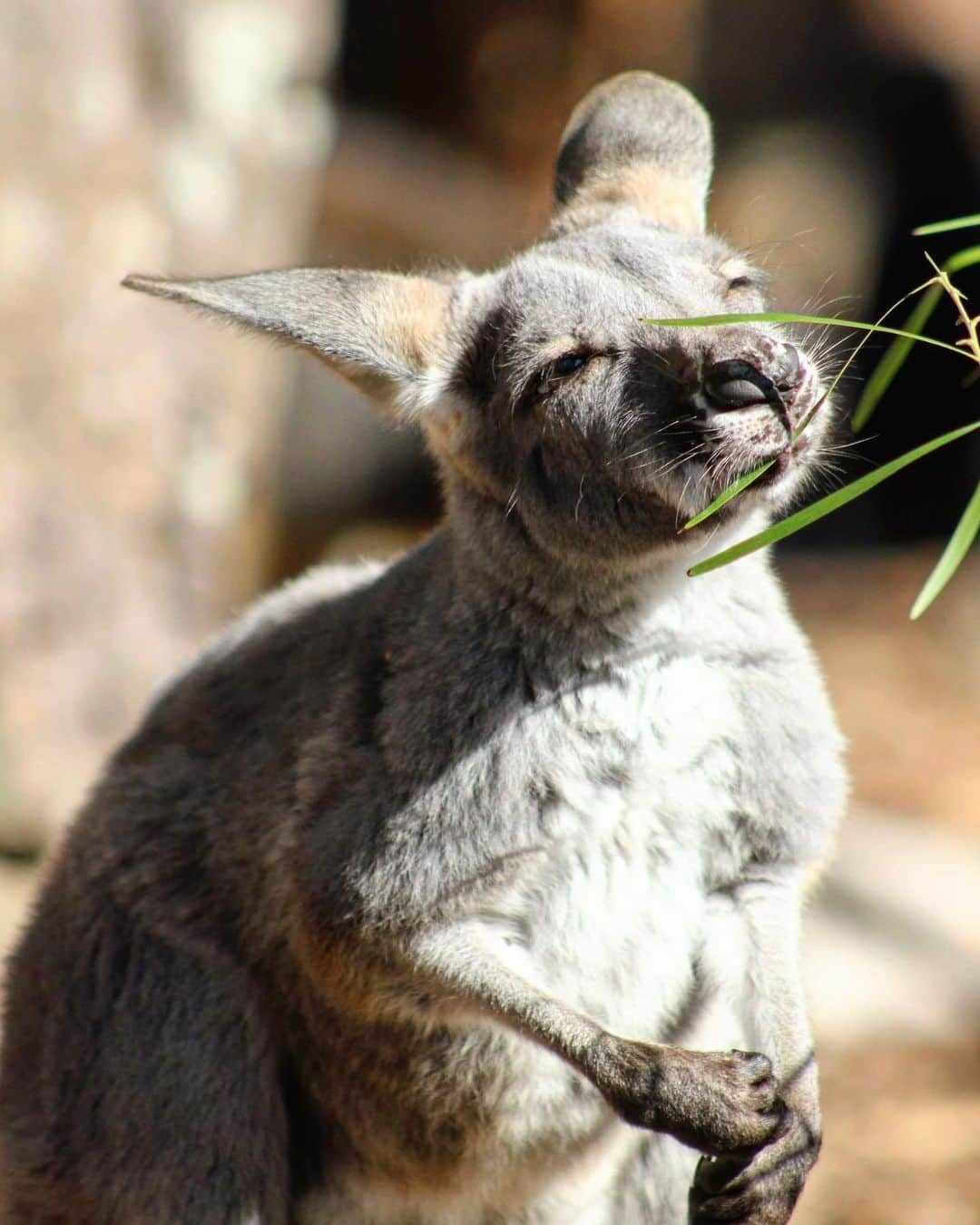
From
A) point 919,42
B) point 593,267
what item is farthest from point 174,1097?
point 919,42

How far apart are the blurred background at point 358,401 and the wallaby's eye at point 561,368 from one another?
Result: 69 centimetres

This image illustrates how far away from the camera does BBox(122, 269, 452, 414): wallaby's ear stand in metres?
2.97

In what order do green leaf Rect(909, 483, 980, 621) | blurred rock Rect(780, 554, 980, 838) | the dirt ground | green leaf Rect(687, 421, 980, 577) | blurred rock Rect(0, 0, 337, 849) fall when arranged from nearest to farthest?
green leaf Rect(909, 483, 980, 621), green leaf Rect(687, 421, 980, 577), the dirt ground, blurred rock Rect(0, 0, 337, 849), blurred rock Rect(780, 554, 980, 838)

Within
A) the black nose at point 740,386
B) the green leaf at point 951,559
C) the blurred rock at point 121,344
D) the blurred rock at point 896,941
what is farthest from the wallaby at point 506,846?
the blurred rock at point 121,344

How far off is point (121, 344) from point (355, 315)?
4.27 meters

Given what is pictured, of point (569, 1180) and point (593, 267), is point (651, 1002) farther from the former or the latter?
point (593, 267)

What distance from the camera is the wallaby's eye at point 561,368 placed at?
10.9ft

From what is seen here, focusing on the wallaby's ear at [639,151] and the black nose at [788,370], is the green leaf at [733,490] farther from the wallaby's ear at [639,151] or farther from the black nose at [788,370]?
the wallaby's ear at [639,151]

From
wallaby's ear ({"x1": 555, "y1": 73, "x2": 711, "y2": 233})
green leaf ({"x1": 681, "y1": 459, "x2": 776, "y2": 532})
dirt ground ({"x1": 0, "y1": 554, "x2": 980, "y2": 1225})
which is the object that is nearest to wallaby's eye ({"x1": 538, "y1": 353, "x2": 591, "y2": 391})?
green leaf ({"x1": 681, "y1": 459, "x2": 776, "y2": 532})

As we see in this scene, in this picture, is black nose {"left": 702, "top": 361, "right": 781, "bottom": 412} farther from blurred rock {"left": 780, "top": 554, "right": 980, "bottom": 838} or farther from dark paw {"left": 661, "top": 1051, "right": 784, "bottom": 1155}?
blurred rock {"left": 780, "top": 554, "right": 980, "bottom": 838}

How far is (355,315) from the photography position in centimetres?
327

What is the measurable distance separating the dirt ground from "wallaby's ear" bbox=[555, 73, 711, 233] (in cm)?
328

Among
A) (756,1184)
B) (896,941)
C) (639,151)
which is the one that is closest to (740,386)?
(639,151)

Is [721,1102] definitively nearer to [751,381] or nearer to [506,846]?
[506,846]
